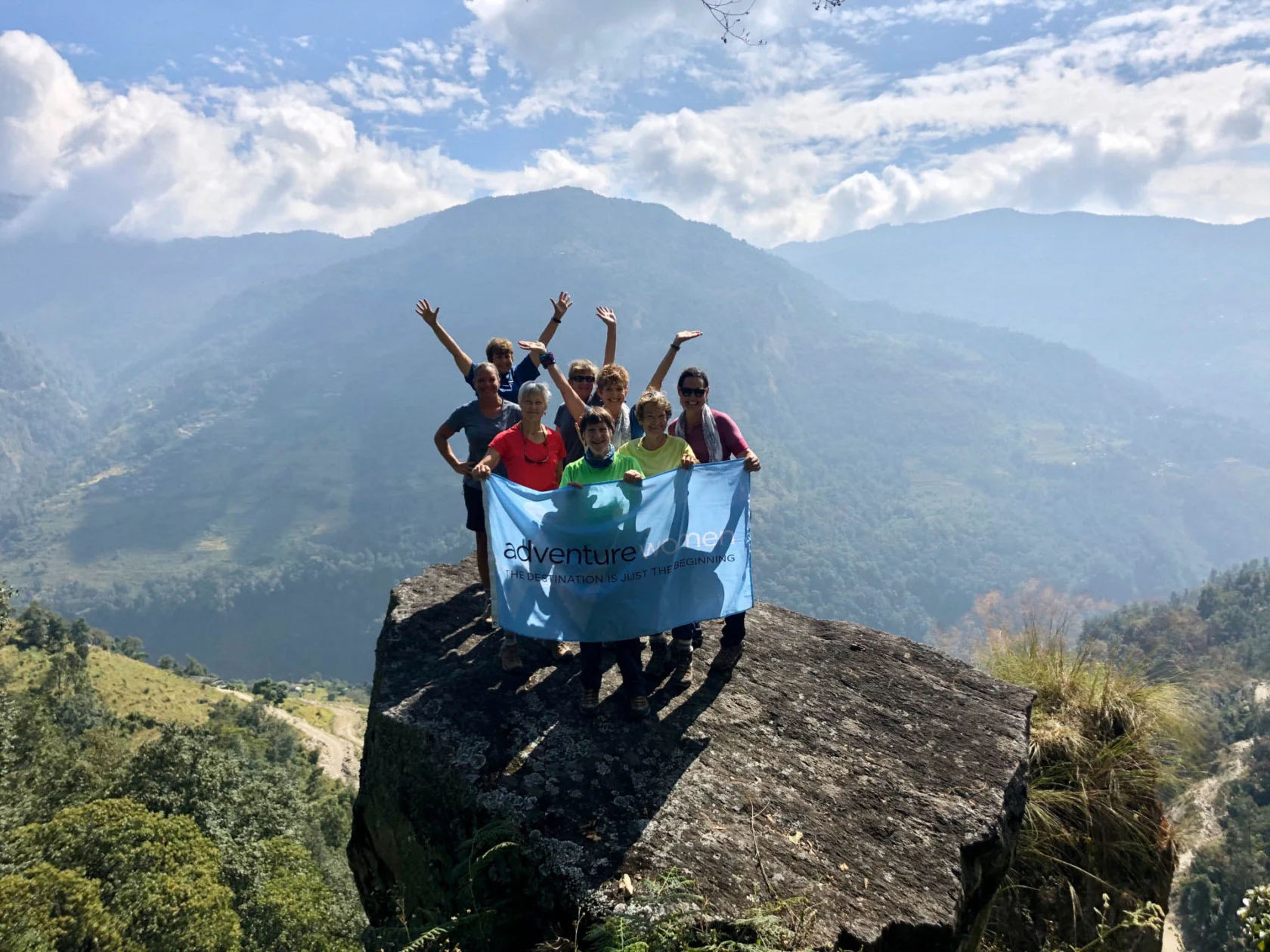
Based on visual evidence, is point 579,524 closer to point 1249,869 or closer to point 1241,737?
point 1249,869

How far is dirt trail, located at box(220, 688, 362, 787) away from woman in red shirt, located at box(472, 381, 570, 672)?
70.1m

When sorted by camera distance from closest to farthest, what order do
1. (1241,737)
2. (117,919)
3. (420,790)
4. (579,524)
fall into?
1. (420,790)
2. (579,524)
3. (117,919)
4. (1241,737)

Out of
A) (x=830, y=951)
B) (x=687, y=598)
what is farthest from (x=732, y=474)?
(x=830, y=951)

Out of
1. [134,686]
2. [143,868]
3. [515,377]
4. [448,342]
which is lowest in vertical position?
[134,686]

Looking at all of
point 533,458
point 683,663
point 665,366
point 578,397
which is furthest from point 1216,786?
point 533,458

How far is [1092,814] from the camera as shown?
650 centimetres

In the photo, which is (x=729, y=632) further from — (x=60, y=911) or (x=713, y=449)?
(x=60, y=911)

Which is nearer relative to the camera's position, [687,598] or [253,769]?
[687,598]

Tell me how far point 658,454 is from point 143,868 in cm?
1998

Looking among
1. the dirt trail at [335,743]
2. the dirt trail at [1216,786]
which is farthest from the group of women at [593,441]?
the dirt trail at [335,743]

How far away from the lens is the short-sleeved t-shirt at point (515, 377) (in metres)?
7.97

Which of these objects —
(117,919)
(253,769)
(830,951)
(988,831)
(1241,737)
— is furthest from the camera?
(1241,737)

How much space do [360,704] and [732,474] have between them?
12804 cm

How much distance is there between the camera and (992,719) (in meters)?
6.43
